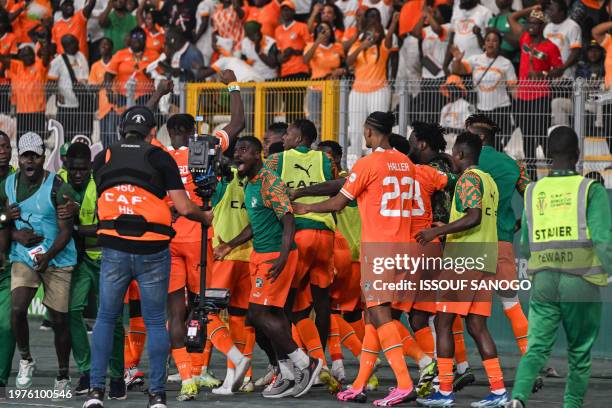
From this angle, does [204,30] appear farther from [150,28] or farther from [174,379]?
[174,379]

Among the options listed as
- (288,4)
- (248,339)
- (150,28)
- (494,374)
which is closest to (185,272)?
(248,339)

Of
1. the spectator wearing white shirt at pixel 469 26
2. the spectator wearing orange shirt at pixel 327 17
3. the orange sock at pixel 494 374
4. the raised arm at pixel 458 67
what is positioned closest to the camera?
the orange sock at pixel 494 374

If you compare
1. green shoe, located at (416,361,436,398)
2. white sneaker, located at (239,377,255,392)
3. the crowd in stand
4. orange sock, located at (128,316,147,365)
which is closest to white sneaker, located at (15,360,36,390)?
orange sock, located at (128,316,147,365)

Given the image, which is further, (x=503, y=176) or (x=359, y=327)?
(x=359, y=327)

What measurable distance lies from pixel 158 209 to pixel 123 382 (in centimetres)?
205

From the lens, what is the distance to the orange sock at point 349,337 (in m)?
12.9

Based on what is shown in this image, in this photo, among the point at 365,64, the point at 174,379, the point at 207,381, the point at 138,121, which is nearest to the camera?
the point at 138,121

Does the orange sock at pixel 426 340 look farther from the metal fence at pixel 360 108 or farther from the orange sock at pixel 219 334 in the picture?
the metal fence at pixel 360 108

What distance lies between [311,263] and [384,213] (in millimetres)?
1606

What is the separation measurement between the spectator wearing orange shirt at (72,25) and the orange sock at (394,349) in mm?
12440

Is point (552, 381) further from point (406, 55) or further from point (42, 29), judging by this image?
point (42, 29)

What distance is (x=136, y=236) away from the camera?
966 cm

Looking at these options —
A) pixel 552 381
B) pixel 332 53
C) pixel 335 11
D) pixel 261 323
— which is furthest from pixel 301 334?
pixel 335 11

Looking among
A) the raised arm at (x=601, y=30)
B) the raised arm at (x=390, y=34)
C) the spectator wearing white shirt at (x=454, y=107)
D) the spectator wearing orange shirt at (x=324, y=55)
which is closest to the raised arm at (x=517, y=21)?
the raised arm at (x=601, y=30)
